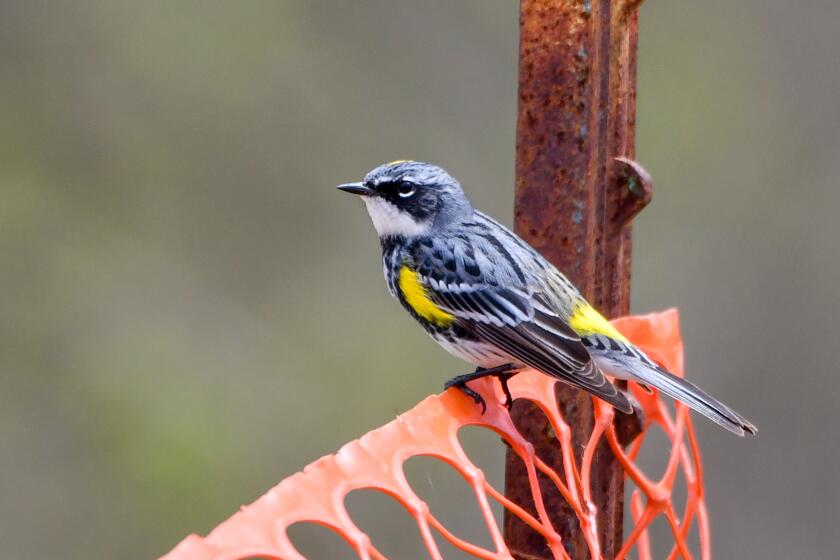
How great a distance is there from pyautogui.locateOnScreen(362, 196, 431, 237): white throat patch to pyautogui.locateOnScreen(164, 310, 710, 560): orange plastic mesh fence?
0.61m

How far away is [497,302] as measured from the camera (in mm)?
3688

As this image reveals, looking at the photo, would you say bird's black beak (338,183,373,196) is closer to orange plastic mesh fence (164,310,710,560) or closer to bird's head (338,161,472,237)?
bird's head (338,161,472,237)

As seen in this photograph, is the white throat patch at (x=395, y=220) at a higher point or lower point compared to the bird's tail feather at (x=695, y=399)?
higher

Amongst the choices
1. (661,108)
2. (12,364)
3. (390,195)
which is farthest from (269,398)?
(390,195)

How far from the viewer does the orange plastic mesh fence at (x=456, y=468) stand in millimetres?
2352

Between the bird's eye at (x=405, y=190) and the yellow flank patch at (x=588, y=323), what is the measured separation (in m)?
0.63

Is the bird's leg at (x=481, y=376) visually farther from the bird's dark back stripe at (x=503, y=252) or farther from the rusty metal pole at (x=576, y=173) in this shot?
the bird's dark back stripe at (x=503, y=252)

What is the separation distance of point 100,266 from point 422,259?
145 inches

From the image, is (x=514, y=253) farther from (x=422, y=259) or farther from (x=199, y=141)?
(x=199, y=141)

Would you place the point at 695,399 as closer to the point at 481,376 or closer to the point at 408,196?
the point at 481,376

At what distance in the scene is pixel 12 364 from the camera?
687 centimetres

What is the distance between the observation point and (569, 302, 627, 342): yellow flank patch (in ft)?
11.8

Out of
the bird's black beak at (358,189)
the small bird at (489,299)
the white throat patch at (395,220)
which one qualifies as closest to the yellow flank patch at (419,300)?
the small bird at (489,299)

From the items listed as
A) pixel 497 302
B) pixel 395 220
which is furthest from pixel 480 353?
pixel 395 220
